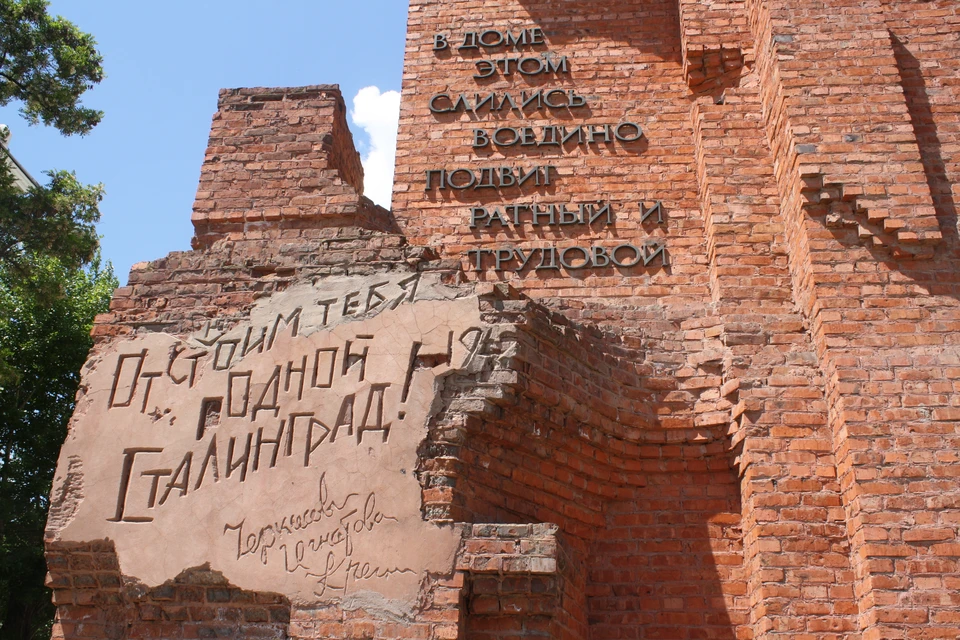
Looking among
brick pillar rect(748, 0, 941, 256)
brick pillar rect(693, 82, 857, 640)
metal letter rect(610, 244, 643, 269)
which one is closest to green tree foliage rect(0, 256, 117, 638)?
metal letter rect(610, 244, 643, 269)

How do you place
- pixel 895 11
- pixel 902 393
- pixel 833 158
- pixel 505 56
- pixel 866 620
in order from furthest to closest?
pixel 505 56, pixel 895 11, pixel 833 158, pixel 902 393, pixel 866 620

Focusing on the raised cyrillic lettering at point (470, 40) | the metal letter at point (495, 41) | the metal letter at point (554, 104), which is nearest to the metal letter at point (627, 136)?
the metal letter at point (554, 104)

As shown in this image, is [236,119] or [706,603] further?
[236,119]

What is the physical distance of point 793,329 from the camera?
16.5 feet

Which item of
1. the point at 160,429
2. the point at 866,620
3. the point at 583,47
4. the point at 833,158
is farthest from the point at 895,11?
the point at 160,429

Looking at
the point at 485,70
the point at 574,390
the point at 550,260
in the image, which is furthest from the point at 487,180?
the point at 574,390

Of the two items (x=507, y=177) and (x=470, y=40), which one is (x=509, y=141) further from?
(x=470, y=40)

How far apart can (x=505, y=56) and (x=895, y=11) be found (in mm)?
2946

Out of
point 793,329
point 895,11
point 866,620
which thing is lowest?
point 866,620

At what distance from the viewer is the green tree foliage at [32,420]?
1061 centimetres

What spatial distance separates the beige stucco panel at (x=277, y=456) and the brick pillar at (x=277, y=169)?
1115 millimetres

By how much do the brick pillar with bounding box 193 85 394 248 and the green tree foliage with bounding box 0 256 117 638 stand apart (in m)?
5.27

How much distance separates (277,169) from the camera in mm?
6082

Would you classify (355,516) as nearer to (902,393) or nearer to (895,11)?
(902,393)
